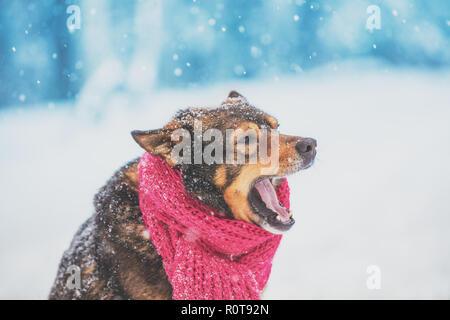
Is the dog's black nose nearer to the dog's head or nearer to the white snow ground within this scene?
the dog's head

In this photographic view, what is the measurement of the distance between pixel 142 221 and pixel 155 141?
1.16 feet

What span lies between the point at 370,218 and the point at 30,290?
2074 millimetres

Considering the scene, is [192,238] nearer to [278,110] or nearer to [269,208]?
[269,208]

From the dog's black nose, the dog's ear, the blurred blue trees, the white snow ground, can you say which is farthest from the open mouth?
the blurred blue trees

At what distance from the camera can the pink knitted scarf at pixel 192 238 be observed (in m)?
1.28

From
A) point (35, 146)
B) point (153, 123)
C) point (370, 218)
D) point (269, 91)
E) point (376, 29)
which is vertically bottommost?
point (370, 218)

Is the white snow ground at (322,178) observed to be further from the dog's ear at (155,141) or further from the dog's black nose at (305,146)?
the dog's black nose at (305,146)

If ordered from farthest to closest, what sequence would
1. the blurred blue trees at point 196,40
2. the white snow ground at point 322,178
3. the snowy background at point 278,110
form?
1. the blurred blue trees at point 196,40
2. the snowy background at point 278,110
3. the white snow ground at point 322,178

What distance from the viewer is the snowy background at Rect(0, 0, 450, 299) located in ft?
6.93

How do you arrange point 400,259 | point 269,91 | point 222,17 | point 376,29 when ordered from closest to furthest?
point 400,259 → point 222,17 → point 376,29 → point 269,91

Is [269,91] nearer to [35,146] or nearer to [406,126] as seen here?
[406,126]

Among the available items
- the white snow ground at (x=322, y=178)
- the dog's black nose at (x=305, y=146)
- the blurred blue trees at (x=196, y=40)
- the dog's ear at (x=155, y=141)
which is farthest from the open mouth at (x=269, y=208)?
the blurred blue trees at (x=196, y=40)

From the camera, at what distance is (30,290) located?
190 cm

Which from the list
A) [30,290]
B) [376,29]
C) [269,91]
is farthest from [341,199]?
[30,290]
